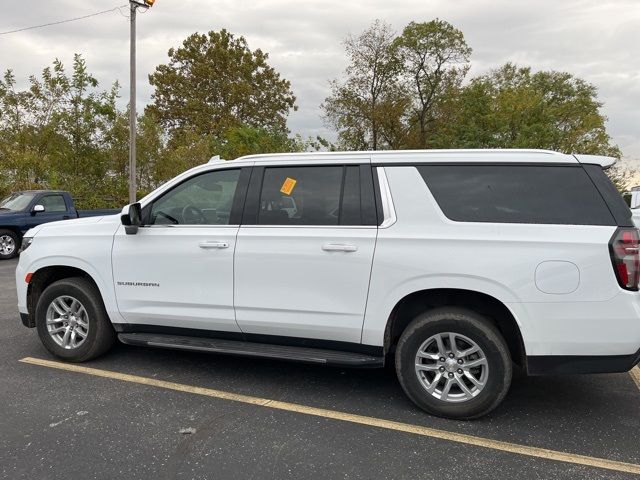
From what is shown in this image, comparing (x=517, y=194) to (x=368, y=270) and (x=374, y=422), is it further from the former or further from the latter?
(x=374, y=422)

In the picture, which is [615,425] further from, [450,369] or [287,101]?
[287,101]

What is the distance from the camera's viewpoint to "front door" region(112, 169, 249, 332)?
386cm

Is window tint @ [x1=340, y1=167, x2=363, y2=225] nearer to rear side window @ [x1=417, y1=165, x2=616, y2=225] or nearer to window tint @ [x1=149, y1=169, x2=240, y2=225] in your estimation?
rear side window @ [x1=417, y1=165, x2=616, y2=225]

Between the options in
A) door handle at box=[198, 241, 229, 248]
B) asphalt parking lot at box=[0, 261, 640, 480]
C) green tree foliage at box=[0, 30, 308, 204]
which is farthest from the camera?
green tree foliage at box=[0, 30, 308, 204]

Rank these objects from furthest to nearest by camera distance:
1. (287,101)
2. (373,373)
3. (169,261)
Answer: (287,101) → (373,373) → (169,261)

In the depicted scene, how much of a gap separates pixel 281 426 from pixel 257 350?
67 cm

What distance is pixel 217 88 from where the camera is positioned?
126ft

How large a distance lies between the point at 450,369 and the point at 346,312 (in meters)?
0.82

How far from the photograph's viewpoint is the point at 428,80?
37.7 metres

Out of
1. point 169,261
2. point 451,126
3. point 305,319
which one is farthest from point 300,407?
point 451,126

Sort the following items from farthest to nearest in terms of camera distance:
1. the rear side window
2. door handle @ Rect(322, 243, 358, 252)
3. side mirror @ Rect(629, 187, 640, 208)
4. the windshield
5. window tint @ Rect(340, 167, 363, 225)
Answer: side mirror @ Rect(629, 187, 640, 208) < the windshield < window tint @ Rect(340, 167, 363, 225) < door handle @ Rect(322, 243, 358, 252) < the rear side window

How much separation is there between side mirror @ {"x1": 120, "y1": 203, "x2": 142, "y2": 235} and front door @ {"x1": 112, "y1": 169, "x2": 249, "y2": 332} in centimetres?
6

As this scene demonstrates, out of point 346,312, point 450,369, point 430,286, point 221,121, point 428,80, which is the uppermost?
point 428,80

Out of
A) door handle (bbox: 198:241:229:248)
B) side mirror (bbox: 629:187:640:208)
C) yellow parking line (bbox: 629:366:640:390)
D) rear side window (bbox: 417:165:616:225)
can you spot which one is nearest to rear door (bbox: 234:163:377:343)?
door handle (bbox: 198:241:229:248)
